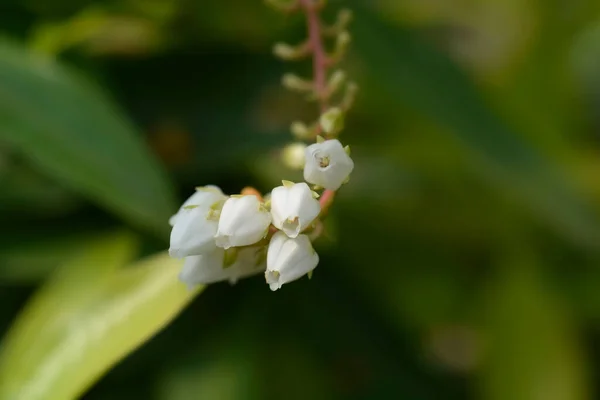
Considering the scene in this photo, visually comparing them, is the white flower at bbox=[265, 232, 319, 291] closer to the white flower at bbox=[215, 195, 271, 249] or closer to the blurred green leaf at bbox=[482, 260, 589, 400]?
the white flower at bbox=[215, 195, 271, 249]

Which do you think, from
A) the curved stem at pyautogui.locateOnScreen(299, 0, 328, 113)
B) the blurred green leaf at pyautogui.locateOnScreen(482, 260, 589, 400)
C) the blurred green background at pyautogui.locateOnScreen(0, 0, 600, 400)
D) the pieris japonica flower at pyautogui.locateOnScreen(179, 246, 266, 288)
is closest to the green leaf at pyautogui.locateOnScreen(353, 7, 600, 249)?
the blurred green background at pyautogui.locateOnScreen(0, 0, 600, 400)

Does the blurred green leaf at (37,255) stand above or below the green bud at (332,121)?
above

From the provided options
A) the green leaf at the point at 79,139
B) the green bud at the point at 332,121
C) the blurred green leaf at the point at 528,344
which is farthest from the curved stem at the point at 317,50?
the blurred green leaf at the point at 528,344

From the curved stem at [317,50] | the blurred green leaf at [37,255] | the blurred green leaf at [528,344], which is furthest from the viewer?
the blurred green leaf at [528,344]

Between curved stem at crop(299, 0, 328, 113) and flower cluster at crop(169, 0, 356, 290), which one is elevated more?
curved stem at crop(299, 0, 328, 113)

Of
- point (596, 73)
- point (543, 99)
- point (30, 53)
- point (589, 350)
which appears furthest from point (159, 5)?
point (596, 73)

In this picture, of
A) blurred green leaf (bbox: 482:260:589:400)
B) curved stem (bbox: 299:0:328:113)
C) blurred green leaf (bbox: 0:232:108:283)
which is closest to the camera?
curved stem (bbox: 299:0:328:113)

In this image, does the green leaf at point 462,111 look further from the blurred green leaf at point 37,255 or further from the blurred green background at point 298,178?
the blurred green leaf at point 37,255
